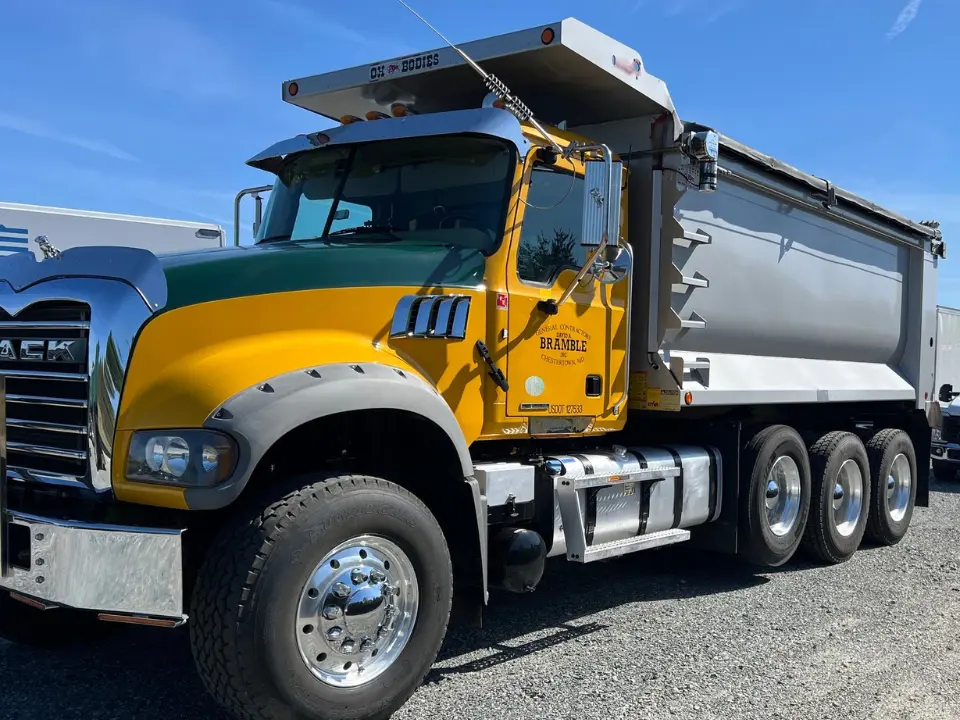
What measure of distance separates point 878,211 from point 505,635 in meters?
5.46

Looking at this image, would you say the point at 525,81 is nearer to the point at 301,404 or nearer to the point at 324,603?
the point at 301,404

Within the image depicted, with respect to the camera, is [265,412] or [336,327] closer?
[265,412]

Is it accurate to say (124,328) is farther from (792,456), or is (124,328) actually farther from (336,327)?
(792,456)

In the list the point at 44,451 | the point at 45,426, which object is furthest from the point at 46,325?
the point at 44,451

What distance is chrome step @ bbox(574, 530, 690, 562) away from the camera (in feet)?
16.5

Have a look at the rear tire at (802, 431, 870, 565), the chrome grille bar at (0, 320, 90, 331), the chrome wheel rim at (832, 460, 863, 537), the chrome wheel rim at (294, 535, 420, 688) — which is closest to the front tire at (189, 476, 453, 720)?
the chrome wheel rim at (294, 535, 420, 688)

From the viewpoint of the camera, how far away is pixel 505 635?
16.9ft

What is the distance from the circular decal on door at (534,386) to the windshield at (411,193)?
73cm

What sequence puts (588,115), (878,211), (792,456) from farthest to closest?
(878,211)
(792,456)
(588,115)

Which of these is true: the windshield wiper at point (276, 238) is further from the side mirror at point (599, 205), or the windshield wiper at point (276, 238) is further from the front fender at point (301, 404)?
the side mirror at point (599, 205)

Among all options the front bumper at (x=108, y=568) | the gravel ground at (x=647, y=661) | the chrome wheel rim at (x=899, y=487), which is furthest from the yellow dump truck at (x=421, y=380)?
the chrome wheel rim at (x=899, y=487)

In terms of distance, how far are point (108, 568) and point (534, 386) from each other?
237 cm

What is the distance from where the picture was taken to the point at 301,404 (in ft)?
11.4

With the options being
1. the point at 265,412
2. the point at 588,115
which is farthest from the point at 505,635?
the point at 588,115
